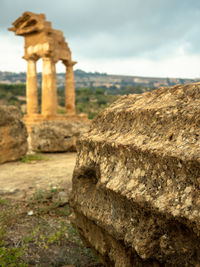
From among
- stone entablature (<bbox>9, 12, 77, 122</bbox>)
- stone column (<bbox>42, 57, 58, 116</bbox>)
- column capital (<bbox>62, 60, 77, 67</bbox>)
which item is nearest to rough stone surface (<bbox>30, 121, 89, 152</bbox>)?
stone entablature (<bbox>9, 12, 77, 122</bbox>)

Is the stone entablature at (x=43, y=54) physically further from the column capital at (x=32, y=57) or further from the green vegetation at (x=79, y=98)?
the green vegetation at (x=79, y=98)

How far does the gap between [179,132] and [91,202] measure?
2.45 ft

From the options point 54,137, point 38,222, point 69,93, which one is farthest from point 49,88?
point 38,222

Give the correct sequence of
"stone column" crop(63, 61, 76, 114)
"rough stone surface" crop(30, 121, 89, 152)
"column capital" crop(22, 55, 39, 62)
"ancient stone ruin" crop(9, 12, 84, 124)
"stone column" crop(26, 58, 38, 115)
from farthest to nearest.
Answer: "stone column" crop(63, 61, 76, 114) < "stone column" crop(26, 58, 38, 115) < "column capital" crop(22, 55, 39, 62) < "ancient stone ruin" crop(9, 12, 84, 124) < "rough stone surface" crop(30, 121, 89, 152)

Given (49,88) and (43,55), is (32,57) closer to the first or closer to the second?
(43,55)

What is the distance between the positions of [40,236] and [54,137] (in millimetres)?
5595

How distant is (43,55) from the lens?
699 inches

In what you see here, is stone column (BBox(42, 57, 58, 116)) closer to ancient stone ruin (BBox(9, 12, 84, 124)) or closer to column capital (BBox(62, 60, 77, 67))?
ancient stone ruin (BBox(9, 12, 84, 124))

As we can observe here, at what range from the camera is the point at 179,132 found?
4.21 ft

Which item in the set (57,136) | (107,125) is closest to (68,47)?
(57,136)

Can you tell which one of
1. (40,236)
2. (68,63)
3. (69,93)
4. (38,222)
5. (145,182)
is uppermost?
(68,63)

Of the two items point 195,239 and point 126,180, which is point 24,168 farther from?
point 195,239

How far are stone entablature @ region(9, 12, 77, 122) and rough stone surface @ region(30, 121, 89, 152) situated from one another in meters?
9.49

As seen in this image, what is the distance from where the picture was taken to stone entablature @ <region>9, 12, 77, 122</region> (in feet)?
56.6
